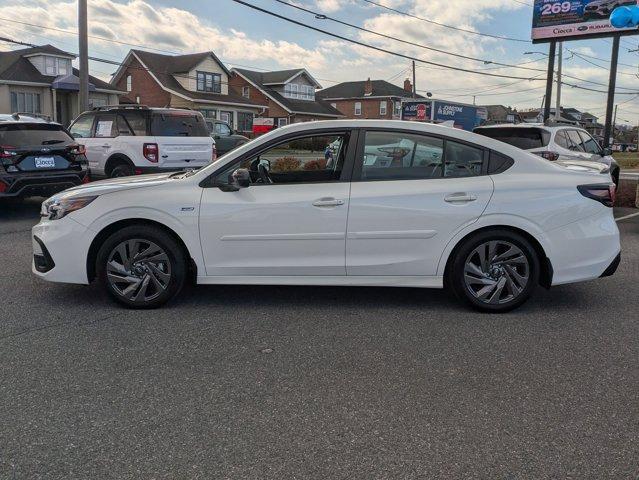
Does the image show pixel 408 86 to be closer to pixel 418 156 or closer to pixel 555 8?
pixel 555 8

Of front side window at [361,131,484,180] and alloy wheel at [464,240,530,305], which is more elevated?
front side window at [361,131,484,180]

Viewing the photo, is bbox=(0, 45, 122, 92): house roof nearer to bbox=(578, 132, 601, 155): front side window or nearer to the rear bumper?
the rear bumper

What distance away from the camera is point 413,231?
4.86 m

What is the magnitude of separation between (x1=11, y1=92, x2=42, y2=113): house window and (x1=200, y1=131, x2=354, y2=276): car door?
116 ft

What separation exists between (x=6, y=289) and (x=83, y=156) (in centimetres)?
479

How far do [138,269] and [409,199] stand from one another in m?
2.35

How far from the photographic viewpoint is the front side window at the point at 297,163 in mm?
5023

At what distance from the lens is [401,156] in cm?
503

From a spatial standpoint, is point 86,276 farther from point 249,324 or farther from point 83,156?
point 83,156

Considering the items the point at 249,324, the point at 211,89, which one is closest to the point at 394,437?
the point at 249,324

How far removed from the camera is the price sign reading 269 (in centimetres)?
2070

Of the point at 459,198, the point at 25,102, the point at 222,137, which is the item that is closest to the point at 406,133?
the point at 459,198

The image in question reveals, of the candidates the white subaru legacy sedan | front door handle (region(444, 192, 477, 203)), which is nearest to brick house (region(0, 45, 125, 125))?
the white subaru legacy sedan

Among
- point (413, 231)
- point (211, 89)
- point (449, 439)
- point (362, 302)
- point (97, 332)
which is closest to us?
point (449, 439)
